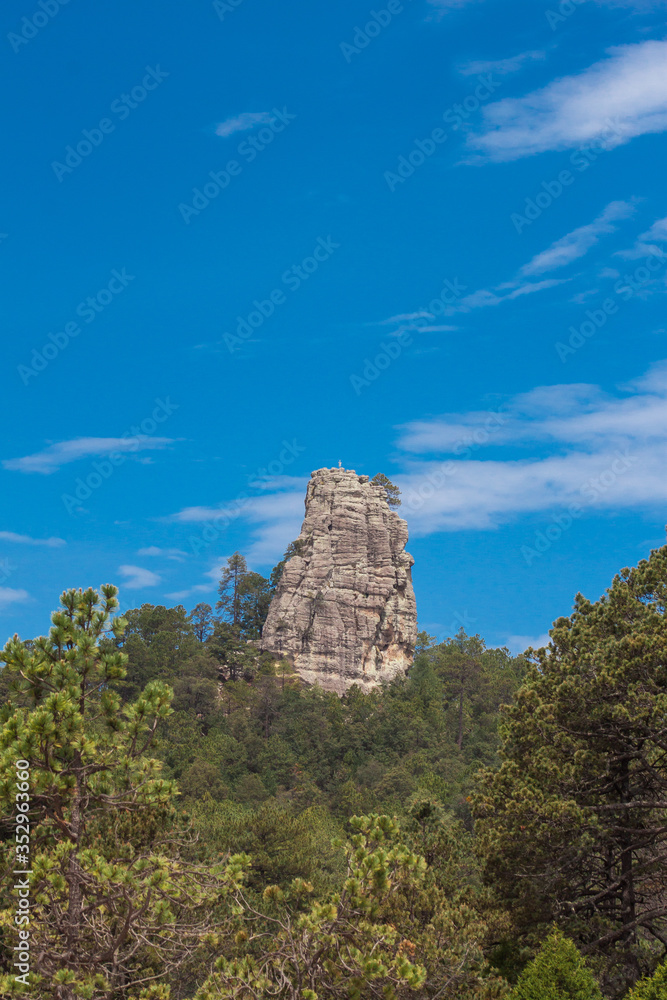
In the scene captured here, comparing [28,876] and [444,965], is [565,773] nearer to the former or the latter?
[444,965]

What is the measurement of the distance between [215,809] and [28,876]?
3369 centimetres

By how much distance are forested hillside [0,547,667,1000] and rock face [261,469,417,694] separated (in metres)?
41.9

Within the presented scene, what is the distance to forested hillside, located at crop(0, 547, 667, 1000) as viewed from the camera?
8.34 meters

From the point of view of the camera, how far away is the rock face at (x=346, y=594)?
77.9 m

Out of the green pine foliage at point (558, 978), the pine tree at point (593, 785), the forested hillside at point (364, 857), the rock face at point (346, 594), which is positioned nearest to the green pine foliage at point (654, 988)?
the forested hillside at point (364, 857)

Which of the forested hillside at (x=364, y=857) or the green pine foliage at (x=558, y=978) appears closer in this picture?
the forested hillside at (x=364, y=857)

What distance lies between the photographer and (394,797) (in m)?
47.7

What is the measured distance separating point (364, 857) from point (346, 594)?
2793 inches

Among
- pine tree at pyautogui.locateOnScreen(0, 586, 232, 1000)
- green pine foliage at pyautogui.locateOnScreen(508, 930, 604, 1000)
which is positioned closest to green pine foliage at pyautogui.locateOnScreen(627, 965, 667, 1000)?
green pine foliage at pyautogui.locateOnScreen(508, 930, 604, 1000)

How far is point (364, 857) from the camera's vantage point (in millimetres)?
9156

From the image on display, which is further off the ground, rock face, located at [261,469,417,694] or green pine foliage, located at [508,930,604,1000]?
rock face, located at [261,469,417,694]

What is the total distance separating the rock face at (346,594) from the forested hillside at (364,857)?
41872mm

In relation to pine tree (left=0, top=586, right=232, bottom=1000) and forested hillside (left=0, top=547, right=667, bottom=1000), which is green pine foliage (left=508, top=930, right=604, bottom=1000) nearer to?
forested hillside (left=0, top=547, right=667, bottom=1000)

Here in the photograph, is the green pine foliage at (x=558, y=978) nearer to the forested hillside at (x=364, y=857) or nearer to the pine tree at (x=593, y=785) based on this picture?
the forested hillside at (x=364, y=857)
